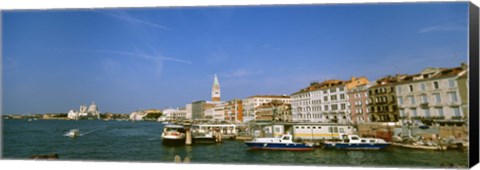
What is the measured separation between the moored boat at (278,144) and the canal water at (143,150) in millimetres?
152

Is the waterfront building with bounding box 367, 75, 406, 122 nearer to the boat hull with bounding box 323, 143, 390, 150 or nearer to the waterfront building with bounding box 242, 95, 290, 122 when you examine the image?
the boat hull with bounding box 323, 143, 390, 150

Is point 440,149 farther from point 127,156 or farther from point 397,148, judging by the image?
point 127,156

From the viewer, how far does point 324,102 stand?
927 cm

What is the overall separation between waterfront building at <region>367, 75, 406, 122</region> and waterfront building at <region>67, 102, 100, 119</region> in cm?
468

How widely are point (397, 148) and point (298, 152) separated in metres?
1.59

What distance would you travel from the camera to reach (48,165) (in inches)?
332

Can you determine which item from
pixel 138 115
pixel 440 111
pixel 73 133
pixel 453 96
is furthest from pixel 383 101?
pixel 73 133

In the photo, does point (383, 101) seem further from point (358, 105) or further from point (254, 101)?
point (254, 101)

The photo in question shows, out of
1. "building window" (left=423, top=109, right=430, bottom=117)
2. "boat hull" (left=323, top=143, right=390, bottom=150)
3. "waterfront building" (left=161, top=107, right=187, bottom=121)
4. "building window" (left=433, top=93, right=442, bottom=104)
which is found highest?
"building window" (left=433, top=93, right=442, bottom=104)

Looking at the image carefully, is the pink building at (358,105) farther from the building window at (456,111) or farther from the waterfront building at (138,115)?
the waterfront building at (138,115)

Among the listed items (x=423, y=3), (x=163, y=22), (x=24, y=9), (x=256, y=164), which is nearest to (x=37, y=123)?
(x=24, y=9)

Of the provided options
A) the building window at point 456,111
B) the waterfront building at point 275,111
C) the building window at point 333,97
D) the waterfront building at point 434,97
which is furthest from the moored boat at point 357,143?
the building window at point 456,111

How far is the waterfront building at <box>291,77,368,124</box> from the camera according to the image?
8.85 metres

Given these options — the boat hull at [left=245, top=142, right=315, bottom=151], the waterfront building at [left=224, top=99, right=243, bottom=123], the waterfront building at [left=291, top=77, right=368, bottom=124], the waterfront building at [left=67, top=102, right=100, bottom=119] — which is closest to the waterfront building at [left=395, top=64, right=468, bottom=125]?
the waterfront building at [left=291, top=77, right=368, bottom=124]
